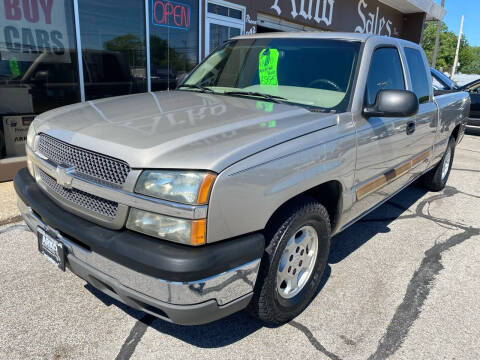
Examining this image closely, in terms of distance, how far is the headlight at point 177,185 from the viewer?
180 centimetres

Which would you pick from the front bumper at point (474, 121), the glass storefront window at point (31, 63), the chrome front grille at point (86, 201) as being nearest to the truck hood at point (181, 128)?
the chrome front grille at point (86, 201)

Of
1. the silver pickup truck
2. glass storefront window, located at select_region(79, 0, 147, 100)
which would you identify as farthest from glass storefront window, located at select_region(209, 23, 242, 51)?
the silver pickup truck

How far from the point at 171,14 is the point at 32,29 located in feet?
8.81

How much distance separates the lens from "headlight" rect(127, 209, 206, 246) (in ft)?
5.94

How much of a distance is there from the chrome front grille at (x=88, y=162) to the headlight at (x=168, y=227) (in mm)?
199

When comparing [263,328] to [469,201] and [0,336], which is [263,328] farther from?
[469,201]

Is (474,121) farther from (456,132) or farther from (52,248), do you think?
(52,248)

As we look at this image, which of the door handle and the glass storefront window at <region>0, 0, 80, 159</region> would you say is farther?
the glass storefront window at <region>0, 0, 80, 159</region>

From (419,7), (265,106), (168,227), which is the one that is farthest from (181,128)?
(419,7)

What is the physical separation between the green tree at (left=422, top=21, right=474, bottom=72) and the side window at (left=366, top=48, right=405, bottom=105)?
63.7m

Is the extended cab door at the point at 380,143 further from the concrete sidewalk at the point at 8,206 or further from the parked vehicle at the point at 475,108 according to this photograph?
the parked vehicle at the point at 475,108

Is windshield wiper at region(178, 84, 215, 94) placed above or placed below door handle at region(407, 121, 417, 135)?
above

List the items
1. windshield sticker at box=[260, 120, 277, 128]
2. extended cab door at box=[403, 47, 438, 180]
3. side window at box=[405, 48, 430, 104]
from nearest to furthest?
windshield sticker at box=[260, 120, 277, 128] → extended cab door at box=[403, 47, 438, 180] → side window at box=[405, 48, 430, 104]

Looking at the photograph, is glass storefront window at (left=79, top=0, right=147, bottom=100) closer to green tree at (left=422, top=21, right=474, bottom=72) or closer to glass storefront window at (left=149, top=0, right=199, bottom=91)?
glass storefront window at (left=149, top=0, right=199, bottom=91)
